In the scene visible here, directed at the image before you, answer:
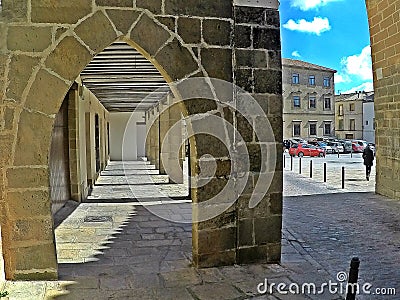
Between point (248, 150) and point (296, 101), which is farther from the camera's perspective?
point (296, 101)

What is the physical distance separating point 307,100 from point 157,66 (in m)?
38.9

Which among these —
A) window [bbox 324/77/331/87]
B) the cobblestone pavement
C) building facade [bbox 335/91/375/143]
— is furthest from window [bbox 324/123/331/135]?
the cobblestone pavement

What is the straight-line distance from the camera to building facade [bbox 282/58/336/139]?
40344 millimetres

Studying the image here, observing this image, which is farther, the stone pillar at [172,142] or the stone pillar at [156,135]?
the stone pillar at [156,135]

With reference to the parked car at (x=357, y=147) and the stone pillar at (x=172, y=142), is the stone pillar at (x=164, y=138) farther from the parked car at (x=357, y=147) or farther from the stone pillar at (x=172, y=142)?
the parked car at (x=357, y=147)

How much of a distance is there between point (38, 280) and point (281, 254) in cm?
244

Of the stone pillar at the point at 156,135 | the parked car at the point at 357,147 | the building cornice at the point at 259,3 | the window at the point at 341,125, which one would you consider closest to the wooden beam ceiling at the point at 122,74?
the building cornice at the point at 259,3

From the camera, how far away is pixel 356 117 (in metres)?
45.1

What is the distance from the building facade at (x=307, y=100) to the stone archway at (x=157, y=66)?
119ft

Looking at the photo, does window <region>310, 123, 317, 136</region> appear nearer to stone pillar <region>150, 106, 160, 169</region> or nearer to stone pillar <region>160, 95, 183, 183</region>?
stone pillar <region>150, 106, 160, 169</region>

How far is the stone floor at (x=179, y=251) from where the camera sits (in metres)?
3.63

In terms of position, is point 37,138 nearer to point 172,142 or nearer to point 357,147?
point 172,142

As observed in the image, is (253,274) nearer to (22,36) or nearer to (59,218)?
(22,36)

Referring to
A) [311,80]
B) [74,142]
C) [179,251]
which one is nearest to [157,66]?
[179,251]
